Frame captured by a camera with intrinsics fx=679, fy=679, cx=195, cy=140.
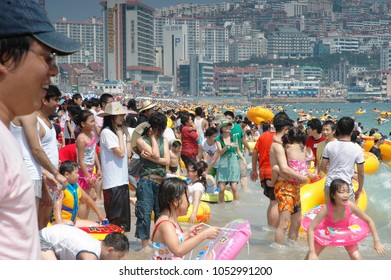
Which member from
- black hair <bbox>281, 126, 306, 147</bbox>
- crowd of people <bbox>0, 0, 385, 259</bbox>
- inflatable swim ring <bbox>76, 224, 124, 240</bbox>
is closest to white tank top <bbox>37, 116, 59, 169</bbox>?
crowd of people <bbox>0, 0, 385, 259</bbox>

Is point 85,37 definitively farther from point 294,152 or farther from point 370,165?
point 294,152

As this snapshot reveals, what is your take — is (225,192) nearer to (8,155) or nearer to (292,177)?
(292,177)

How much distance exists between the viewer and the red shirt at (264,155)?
6.46 m

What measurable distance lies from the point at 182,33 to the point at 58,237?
6640 inches

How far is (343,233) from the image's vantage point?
15.5 feet

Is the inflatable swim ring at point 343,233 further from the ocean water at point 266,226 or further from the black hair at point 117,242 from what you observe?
the black hair at point 117,242

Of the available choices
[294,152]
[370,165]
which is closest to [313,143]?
[294,152]

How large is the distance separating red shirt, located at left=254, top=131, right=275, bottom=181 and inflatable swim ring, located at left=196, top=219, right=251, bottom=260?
9.83 ft

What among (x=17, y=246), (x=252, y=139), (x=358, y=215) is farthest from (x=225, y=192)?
(x=252, y=139)

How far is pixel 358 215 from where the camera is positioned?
468 centimetres

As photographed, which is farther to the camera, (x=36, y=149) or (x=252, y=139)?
(x=252, y=139)

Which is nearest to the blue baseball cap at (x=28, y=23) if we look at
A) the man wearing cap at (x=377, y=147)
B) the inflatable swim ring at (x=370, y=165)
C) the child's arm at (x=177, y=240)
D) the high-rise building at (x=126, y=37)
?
the child's arm at (x=177, y=240)
